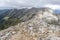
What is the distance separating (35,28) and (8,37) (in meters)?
12.7

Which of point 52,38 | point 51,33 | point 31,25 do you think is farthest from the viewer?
point 31,25

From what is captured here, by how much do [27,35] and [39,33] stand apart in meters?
5.04

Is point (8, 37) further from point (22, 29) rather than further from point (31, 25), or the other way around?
point (31, 25)

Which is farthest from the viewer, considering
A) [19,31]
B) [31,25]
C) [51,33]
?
[31,25]

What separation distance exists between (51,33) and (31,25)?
12.5m

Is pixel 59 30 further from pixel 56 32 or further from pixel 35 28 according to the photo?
pixel 35 28

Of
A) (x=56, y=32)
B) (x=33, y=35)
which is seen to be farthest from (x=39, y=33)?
(x=56, y=32)

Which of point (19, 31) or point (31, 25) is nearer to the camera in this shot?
point (19, 31)

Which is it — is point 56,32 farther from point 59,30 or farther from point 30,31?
point 30,31

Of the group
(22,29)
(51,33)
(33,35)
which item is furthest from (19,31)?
(51,33)

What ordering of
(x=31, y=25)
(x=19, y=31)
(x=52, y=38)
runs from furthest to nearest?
(x=31, y=25)
(x=19, y=31)
(x=52, y=38)

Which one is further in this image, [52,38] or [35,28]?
[35,28]

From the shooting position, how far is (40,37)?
6594 cm

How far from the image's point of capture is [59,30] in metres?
70.6
